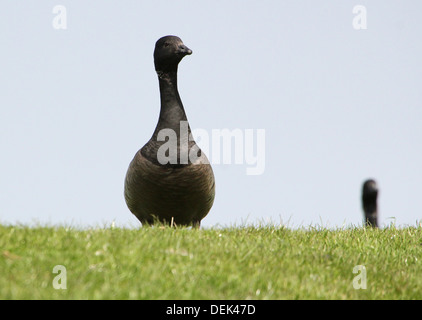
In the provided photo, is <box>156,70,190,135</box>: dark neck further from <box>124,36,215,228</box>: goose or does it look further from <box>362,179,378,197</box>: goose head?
<box>362,179,378,197</box>: goose head

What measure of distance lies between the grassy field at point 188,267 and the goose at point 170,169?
0.75 m

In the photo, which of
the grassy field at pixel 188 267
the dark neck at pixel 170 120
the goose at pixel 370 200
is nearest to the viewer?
the grassy field at pixel 188 267

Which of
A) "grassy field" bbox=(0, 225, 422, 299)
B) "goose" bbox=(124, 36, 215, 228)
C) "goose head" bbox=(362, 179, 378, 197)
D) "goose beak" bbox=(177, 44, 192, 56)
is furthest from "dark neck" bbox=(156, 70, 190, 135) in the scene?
"goose head" bbox=(362, 179, 378, 197)

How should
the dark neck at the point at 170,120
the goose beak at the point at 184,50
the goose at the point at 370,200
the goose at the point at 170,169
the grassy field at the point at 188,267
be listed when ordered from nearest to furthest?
the grassy field at the point at 188,267
the goose at the point at 170,169
the dark neck at the point at 170,120
the goose beak at the point at 184,50
the goose at the point at 370,200

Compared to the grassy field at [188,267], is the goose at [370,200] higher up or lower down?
lower down

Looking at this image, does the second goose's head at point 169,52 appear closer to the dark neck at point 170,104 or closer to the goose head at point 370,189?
the dark neck at point 170,104

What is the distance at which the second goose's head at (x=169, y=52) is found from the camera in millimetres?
8711

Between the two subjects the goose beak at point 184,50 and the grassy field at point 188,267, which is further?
the goose beak at point 184,50

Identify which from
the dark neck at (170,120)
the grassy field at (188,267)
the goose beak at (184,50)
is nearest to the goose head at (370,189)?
the grassy field at (188,267)

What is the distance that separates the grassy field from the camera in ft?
17.1

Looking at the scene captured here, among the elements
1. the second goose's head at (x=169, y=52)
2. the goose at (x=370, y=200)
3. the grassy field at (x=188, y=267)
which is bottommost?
the goose at (x=370, y=200)

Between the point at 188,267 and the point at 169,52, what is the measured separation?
14.2 feet
